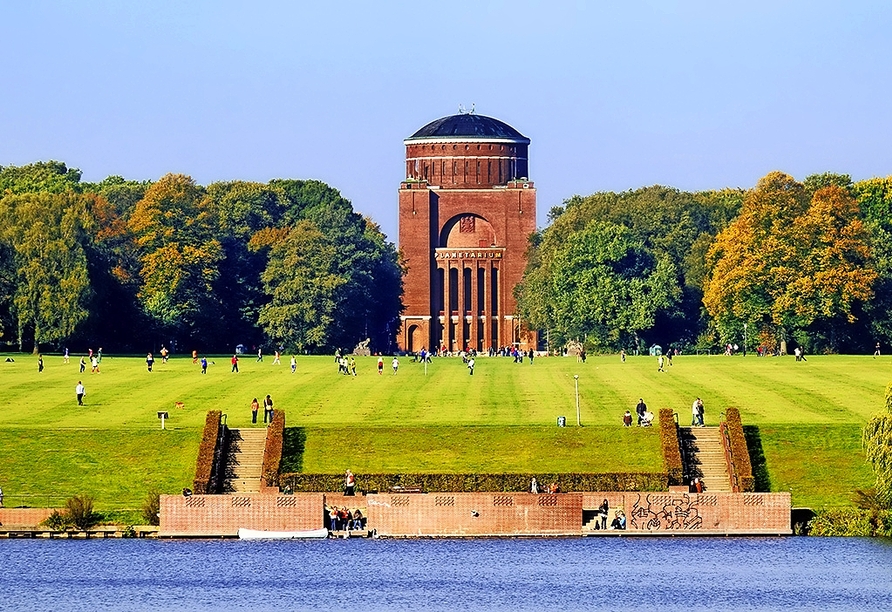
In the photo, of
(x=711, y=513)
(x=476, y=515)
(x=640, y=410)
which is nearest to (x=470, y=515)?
(x=476, y=515)

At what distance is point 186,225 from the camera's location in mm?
119312

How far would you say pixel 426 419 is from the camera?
236ft

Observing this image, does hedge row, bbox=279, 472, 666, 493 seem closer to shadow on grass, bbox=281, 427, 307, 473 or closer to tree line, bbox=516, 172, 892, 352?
shadow on grass, bbox=281, 427, 307, 473

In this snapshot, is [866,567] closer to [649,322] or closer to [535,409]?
[535,409]

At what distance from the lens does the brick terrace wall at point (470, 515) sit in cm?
5791

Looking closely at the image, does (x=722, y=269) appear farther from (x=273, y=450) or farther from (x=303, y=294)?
(x=273, y=450)

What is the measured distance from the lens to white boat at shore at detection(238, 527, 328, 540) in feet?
190

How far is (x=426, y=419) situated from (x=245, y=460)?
28.0 ft

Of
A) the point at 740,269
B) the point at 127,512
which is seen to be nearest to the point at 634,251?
the point at 740,269

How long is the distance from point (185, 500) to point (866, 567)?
17.6 metres

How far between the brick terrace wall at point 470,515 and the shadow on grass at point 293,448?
641 centimetres

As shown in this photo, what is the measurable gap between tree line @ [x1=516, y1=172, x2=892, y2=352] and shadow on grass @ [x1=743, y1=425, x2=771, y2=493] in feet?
134

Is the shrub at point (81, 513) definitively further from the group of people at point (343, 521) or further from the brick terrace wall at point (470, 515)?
the brick terrace wall at point (470, 515)

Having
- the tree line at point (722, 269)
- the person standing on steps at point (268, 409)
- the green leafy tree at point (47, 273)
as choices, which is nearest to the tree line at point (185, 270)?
the green leafy tree at point (47, 273)
